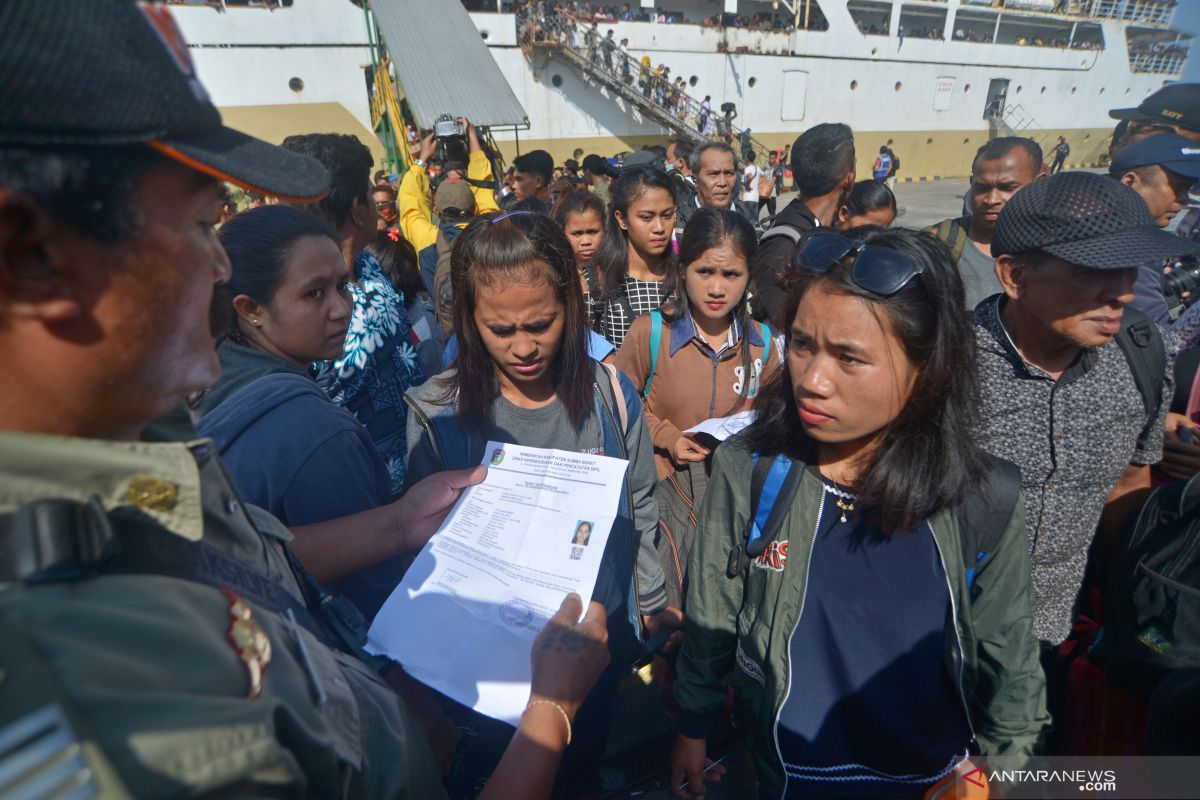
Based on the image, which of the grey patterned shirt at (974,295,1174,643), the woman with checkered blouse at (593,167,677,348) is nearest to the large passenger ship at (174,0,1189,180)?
the woman with checkered blouse at (593,167,677,348)

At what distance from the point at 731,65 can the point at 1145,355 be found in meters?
25.9

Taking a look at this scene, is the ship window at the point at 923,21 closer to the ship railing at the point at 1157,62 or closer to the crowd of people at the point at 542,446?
the ship railing at the point at 1157,62

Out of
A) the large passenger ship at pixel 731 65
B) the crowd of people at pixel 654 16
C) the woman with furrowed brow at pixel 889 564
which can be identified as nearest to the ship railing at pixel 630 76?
the large passenger ship at pixel 731 65

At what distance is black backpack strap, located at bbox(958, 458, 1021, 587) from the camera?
58.2 inches

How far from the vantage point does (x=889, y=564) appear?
1494 millimetres

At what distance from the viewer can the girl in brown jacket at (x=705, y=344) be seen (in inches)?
115

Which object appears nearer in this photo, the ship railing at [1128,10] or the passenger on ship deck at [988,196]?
the passenger on ship deck at [988,196]

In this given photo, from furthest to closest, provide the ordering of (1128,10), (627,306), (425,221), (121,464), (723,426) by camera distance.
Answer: (1128,10) → (425,221) → (627,306) → (723,426) → (121,464)

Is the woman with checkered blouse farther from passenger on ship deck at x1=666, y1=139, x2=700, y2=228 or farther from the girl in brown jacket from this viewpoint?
passenger on ship deck at x1=666, y1=139, x2=700, y2=228

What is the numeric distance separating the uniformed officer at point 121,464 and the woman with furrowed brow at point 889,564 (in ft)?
3.59

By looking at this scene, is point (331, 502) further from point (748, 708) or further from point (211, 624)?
point (748, 708)

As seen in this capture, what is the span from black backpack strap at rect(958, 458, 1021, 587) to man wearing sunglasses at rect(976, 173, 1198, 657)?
0.32 metres

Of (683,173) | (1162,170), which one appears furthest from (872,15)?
(1162,170)

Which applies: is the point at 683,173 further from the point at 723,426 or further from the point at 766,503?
the point at 766,503
